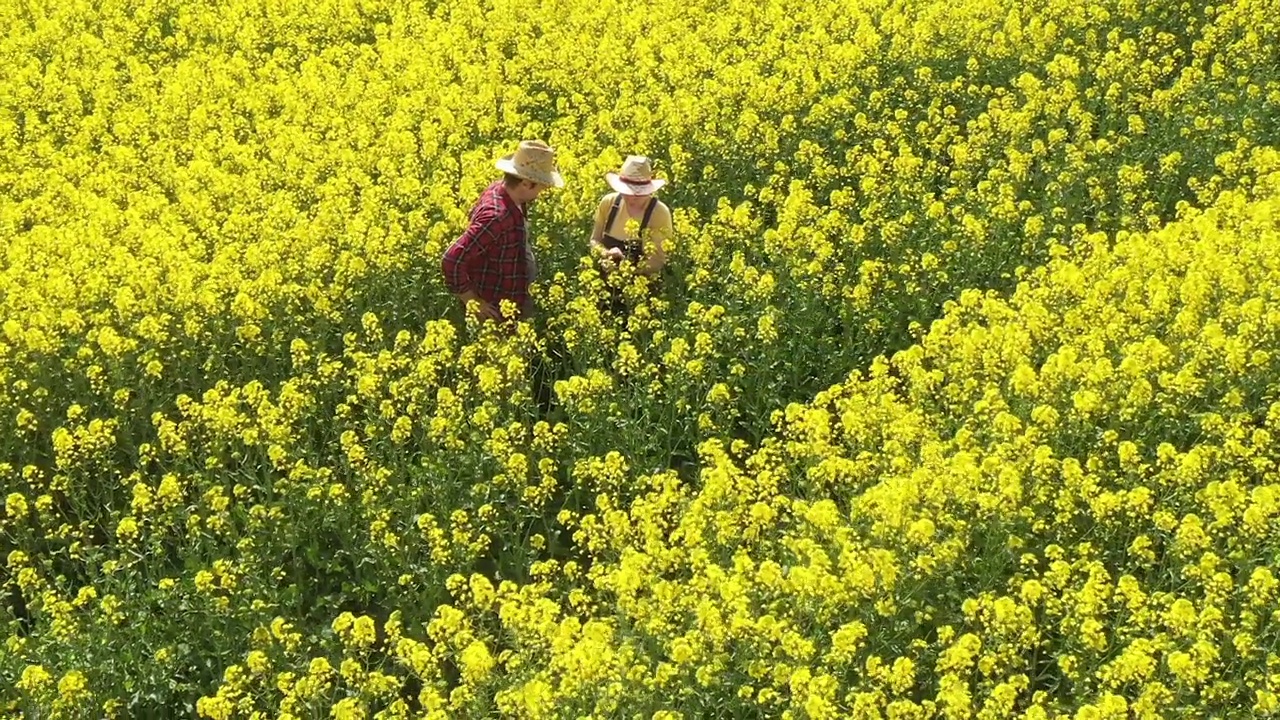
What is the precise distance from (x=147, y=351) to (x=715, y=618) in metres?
4.95

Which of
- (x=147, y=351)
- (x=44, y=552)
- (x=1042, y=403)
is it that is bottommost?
(x=44, y=552)

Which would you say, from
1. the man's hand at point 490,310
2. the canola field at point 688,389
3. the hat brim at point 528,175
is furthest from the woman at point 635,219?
the man's hand at point 490,310

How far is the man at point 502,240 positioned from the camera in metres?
8.15

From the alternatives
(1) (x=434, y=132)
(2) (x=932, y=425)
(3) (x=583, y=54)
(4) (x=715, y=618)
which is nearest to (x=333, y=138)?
(1) (x=434, y=132)

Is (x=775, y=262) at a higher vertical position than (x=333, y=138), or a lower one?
higher

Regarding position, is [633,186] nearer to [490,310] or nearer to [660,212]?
[660,212]

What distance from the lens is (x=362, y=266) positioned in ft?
31.6

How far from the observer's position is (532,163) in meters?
8.12

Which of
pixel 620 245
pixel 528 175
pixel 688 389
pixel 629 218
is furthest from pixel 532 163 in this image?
pixel 688 389

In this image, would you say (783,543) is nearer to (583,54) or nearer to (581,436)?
(581,436)

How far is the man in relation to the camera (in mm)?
8148

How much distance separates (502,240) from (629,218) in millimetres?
1104

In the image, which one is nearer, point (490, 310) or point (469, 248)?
point (469, 248)

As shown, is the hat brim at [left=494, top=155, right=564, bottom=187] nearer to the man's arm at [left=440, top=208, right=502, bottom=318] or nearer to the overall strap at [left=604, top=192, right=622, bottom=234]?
the man's arm at [left=440, top=208, right=502, bottom=318]
